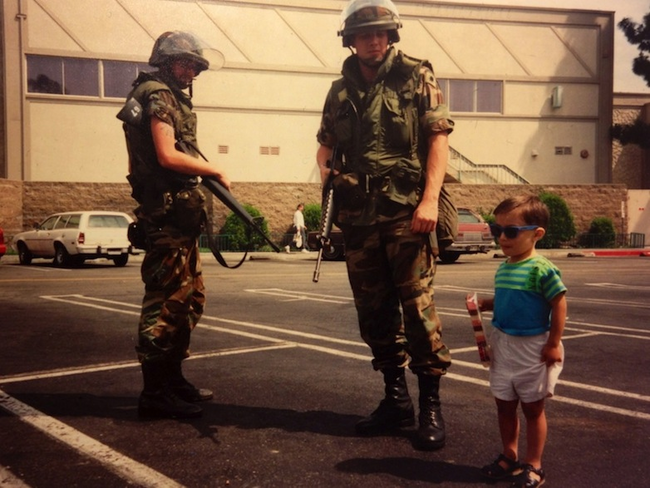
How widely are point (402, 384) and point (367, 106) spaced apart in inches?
60.2

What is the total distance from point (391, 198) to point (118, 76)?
2715 centimetres

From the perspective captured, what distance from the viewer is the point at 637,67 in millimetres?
32812

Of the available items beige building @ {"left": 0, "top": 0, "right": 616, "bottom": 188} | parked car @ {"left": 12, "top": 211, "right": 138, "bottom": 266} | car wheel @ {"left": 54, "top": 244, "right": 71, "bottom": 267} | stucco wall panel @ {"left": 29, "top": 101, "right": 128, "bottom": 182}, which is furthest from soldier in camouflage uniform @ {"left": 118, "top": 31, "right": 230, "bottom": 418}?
beige building @ {"left": 0, "top": 0, "right": 616, "bottom": 188}

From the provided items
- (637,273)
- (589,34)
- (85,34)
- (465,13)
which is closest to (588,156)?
(589,34)

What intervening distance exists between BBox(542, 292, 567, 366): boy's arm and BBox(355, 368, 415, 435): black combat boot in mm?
1084

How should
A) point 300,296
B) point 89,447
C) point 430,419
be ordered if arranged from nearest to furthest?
1. point 89,447
2. point 430,419
3. point 300,296

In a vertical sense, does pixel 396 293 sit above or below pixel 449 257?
above

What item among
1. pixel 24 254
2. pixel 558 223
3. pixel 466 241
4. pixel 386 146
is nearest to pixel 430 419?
pixel 386 146

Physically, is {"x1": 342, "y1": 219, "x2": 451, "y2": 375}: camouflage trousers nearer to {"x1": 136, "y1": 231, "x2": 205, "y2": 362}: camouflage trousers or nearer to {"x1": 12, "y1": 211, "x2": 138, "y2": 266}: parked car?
{"x1": 136, "y1": 231, "x2": 205, "y2": 362}: camouflage trousers

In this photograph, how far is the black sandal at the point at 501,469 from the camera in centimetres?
308

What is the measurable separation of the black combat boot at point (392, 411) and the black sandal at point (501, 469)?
2.50 ft

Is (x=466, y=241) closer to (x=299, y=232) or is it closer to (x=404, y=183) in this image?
(x=299, y=232)

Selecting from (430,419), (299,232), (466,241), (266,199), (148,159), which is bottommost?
(430,419)

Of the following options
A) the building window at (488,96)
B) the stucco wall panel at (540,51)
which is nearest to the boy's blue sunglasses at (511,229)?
the building window at (488,96)
